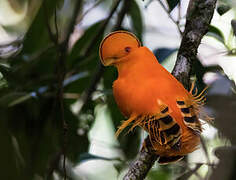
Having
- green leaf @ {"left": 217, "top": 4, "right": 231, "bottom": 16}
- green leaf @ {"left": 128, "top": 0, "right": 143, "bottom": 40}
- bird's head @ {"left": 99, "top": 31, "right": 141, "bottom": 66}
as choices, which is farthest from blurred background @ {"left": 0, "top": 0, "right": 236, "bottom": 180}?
bird's head @ {"left": 99, "top": 31, "right": 141, "bottom": 66}

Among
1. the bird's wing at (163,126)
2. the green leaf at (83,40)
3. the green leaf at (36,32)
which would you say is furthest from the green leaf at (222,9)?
the green leaf at (36,32)

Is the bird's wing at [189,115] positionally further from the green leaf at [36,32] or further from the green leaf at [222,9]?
the green leaf at [36,32]

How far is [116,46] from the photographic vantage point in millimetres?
1142

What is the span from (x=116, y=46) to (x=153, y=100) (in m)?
0.21

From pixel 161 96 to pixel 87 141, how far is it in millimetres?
1044

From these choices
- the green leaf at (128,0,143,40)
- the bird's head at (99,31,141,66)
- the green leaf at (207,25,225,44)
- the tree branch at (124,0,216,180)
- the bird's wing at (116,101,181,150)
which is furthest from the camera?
the green leaf at (128,0,143,40)

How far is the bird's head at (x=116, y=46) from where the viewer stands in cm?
113

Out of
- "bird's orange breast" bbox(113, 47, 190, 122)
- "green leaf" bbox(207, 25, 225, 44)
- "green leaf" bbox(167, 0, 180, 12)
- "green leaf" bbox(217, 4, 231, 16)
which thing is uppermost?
"green leaf" bbox(167, 0, 180, 12)

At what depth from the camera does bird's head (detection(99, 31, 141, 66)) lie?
1.13 metres

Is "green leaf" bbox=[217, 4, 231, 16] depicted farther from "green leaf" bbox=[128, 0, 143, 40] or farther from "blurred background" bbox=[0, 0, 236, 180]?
"green leaf" bbox=[128, 0, 143, 40]

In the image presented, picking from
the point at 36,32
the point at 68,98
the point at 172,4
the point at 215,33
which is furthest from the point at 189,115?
the point at 36,32

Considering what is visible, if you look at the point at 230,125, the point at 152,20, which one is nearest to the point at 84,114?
the point at 152,20

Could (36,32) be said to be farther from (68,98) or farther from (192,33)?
(192,33)

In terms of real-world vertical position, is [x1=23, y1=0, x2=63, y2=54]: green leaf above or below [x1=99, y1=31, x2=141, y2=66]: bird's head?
below
